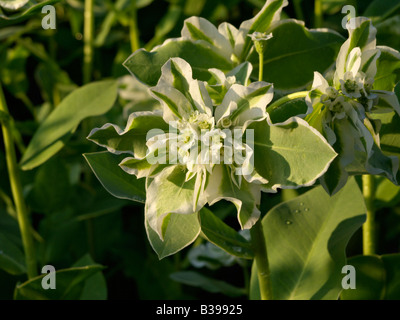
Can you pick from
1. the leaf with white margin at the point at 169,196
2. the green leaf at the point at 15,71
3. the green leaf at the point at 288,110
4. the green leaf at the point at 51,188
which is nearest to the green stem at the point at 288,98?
the green leaf at the point at 288,110

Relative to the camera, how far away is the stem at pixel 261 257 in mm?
628

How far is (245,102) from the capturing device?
53 centimetres

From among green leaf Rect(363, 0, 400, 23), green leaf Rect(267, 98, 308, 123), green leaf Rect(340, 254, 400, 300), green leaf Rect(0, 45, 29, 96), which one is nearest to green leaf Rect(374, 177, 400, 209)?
green leaf Rect(340, 254, 400, 300)

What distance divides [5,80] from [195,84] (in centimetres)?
89

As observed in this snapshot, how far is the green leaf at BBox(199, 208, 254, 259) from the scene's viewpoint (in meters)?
0.64

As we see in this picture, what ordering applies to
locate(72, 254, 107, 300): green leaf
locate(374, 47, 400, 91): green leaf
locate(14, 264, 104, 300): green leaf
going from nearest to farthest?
locate(374, 47, 400, 91): green leaf, locate(14, 264, 104, 300): green leaf, locate(72, 254, 107, 300): green leaf

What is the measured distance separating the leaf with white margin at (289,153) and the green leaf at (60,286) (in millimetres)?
294

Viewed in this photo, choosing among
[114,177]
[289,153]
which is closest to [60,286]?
[114,177]

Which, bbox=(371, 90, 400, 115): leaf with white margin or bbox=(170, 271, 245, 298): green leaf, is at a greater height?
bbox=(371, 90, 400, 115): leaf with white margin

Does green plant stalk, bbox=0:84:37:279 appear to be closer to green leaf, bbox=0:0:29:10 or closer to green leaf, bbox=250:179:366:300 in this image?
green leaf, bbox=0:0:29:10

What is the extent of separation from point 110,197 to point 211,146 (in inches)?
21.8

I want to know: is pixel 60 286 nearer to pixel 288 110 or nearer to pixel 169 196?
pixel 169 196

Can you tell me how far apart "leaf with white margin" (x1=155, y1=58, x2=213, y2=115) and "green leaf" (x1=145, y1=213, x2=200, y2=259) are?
4.6 inches
